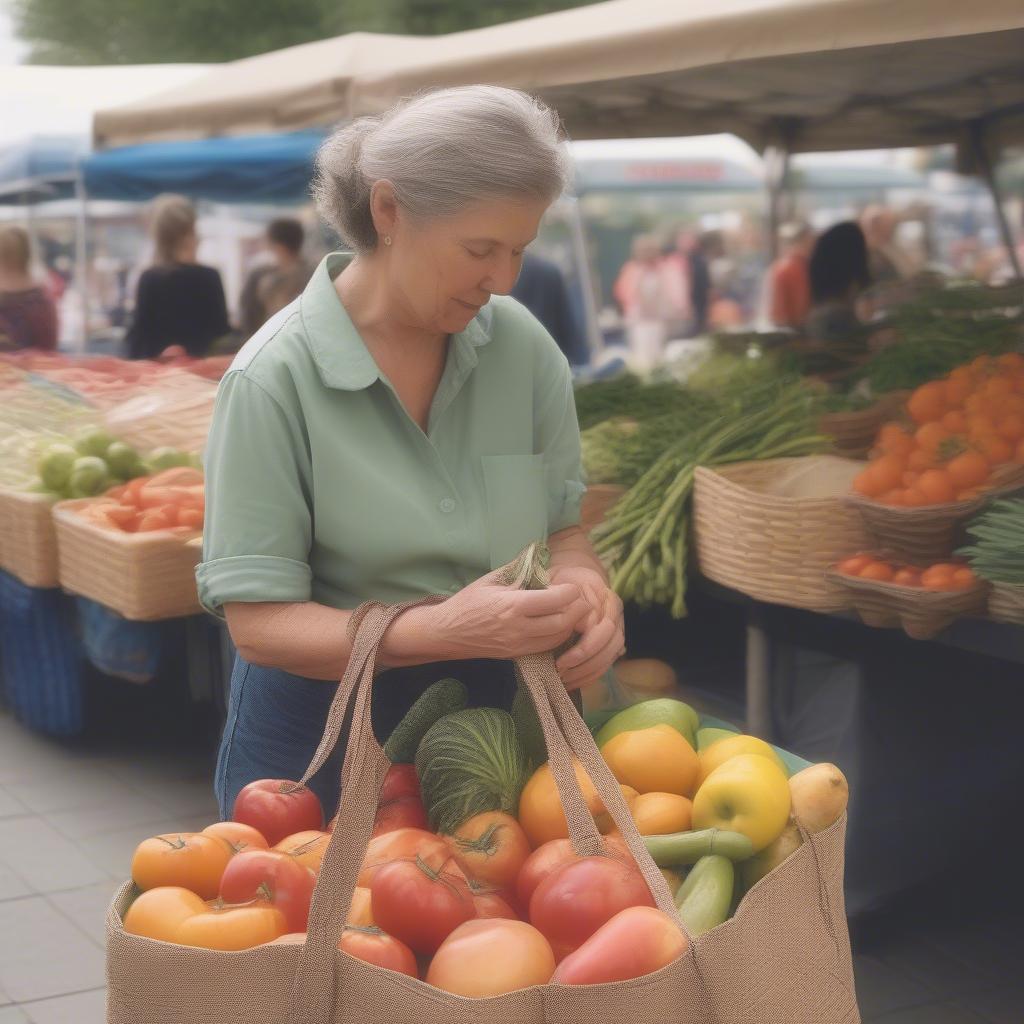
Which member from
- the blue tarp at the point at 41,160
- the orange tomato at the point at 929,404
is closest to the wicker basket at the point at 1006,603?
the orange tomato at the point at 929,404

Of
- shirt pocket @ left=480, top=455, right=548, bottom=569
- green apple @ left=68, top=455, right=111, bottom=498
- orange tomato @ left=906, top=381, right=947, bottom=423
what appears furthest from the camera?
green apple @ left=68, top=455, right=111, bottom=498

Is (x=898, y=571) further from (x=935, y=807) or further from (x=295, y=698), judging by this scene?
(x=295, y=698)

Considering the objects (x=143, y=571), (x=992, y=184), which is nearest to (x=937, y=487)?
(x=143, y=571)

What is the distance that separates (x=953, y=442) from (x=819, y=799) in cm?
195

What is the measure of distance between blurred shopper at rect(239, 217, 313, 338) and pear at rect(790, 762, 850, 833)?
6.88 meters

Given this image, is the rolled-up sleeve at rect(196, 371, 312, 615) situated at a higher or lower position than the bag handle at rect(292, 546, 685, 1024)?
higher

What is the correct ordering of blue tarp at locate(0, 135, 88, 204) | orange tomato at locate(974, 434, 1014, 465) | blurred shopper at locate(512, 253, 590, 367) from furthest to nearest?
blue tarp at locate(0, 135, 88, 204) → blurred shopper at locate(512, 253, 590, 367) → orange tomato at locate(974, 434, 1014, 465)

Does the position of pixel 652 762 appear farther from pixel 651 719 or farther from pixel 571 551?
pixel 571 551

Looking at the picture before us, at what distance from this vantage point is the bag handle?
1.39 meters

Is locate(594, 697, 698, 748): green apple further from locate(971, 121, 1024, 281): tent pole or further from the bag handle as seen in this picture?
locate(971, 121, 1024, 281): tent pole

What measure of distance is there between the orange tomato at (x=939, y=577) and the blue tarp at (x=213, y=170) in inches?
247

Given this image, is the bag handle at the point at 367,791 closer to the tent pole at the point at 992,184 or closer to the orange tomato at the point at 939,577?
the orange tomato at the point at 939,577

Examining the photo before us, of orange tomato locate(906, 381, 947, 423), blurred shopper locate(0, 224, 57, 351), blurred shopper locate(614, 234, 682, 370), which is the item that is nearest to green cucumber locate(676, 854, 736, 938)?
orange tomato locate(906, 381, 947, 423)

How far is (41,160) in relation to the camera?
11039 millimetres
